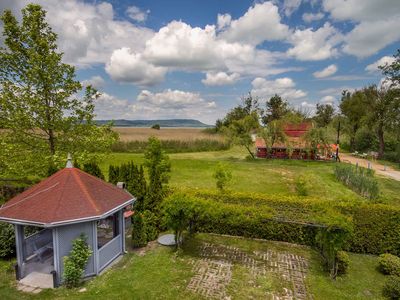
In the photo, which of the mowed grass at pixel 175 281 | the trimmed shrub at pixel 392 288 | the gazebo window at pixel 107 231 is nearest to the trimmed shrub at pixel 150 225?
the mowed grass at pixel 175 281

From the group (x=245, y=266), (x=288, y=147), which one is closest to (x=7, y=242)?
(x=245, y=266)

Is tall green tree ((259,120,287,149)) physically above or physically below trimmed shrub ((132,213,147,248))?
above

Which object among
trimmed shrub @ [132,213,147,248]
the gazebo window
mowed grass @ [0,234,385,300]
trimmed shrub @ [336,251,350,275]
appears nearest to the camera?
mowed grass @ [0,234,385,300]

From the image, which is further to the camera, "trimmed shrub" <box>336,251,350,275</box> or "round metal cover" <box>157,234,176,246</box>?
"round metal cover" <box>157,234,176,246</box>

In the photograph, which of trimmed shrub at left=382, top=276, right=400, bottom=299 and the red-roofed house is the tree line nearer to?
the red-roofed house

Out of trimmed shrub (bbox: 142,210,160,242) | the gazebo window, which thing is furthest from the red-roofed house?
the gazebo window

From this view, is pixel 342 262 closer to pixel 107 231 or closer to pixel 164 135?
pixel 107 231

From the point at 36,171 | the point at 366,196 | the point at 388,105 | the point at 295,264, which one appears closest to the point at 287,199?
the point at 295,264
